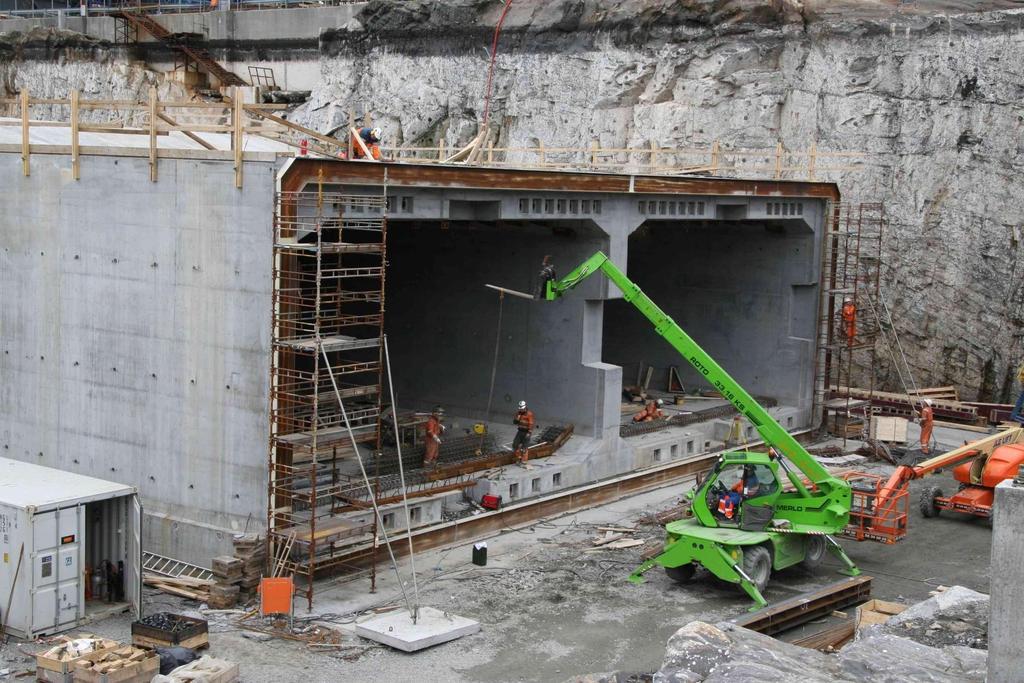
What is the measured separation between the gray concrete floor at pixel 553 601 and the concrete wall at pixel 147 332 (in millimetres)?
2100

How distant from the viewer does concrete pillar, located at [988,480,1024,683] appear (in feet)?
36.9

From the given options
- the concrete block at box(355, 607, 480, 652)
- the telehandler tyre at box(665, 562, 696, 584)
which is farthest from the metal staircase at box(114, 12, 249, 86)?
the concrete block at box(355, 607, 480, 652)

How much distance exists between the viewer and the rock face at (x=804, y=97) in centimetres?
3581

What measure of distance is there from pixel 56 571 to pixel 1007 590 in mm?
12164

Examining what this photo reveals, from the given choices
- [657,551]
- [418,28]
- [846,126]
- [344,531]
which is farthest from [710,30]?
[344,531]

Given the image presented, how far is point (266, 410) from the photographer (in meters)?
19.1

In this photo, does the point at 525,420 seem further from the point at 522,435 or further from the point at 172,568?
the point at 172,568

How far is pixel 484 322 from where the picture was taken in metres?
27.8

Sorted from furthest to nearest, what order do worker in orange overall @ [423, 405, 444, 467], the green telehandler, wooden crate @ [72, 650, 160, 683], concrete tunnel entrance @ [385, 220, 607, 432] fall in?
concrete tunnel entrance @ [385, 220, 607, 432], worker in orange overall @ [423, 405, 444, 467], the green telehandler, wooden crate @ [72, 650, 160, 683]

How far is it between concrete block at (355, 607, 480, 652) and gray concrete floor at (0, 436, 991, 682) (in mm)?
134

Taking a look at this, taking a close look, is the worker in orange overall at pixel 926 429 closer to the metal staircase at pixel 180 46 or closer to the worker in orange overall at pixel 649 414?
the worker in orange overall at pixel 649 414

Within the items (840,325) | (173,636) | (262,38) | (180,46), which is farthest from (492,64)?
(173,636)

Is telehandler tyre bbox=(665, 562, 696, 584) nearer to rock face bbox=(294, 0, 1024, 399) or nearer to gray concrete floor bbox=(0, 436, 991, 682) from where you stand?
gray concrete floor bbox=(0, 436, 991, 682)

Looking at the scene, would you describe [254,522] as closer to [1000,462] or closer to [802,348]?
[1000,462]
